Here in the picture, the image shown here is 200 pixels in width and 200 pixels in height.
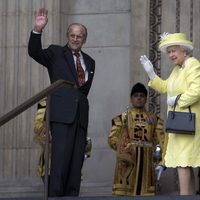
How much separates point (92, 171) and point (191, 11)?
7.49ft

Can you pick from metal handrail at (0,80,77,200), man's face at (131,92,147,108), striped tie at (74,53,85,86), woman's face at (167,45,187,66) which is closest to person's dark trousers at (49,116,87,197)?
striped tie at (74,53,85,86)

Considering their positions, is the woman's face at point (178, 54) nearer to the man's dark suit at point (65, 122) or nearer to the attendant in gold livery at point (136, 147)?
the man's dark suit at point (65, 122)

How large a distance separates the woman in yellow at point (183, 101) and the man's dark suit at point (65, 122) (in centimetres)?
86

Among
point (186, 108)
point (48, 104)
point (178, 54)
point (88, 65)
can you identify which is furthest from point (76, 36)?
point (186, 108)

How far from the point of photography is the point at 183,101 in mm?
13250

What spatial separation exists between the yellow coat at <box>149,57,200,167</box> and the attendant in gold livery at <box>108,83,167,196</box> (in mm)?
2140

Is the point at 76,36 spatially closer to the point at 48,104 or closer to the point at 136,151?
the point at 48,104

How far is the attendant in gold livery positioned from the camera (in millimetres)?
15586

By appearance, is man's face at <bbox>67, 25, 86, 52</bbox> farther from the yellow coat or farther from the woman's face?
the yellow coat

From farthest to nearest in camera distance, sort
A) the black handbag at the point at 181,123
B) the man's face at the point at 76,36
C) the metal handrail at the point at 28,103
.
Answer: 1. the man's face at the point at 76,36
2. the black handbag at the point at 181,123
3. the metal handrail at the point at 28,103

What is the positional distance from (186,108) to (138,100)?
94.2 inches

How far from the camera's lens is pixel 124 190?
15562mm

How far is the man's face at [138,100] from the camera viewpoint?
51.4 ft

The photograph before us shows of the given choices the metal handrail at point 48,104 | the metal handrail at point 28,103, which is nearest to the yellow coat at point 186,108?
the metal handrail at point 48,104
